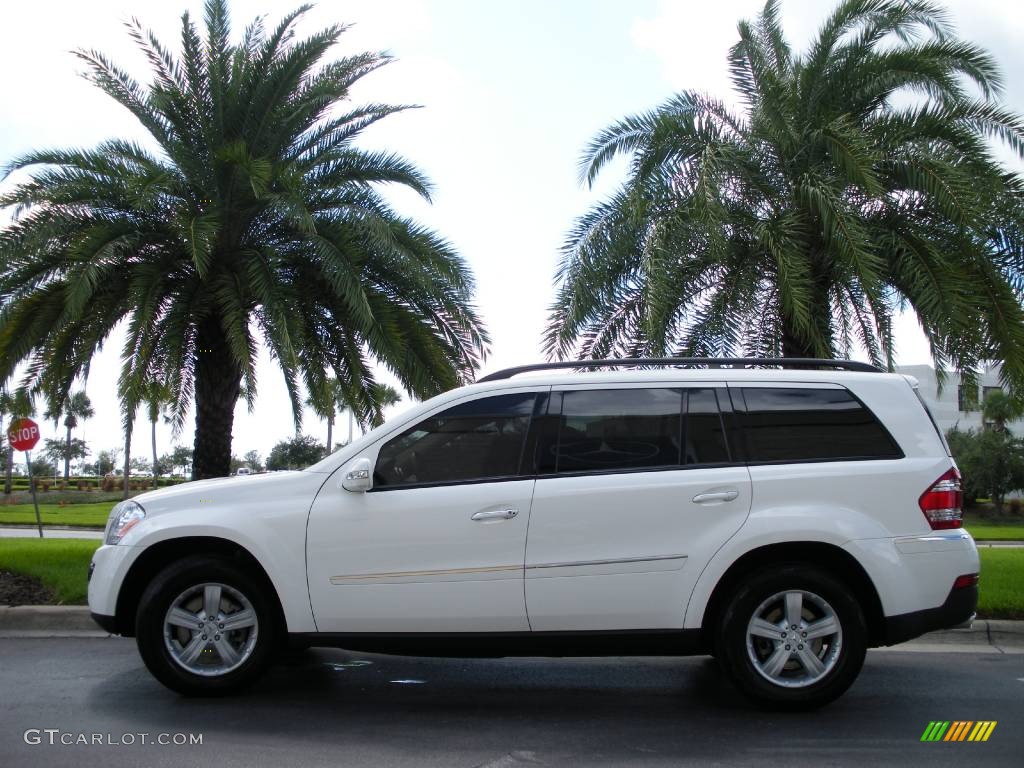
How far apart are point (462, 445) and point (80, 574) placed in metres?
5.53

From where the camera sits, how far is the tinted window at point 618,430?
5.84 metres

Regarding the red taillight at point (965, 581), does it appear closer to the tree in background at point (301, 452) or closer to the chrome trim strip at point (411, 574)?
the chrome trim strip at point (411, 574)

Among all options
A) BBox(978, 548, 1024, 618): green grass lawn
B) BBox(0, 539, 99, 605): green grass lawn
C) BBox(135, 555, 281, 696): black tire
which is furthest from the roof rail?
BBox(0, 539, 99, 605): green grass lawn

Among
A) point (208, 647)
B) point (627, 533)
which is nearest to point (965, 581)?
point (627, 533)

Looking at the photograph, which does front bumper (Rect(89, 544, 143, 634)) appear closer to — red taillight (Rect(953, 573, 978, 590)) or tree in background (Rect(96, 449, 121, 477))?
red taillight (Rect(953, 573, 978, 590))

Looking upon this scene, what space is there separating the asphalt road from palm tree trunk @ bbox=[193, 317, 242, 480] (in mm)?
5756

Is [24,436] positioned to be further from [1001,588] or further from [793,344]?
[1001,588]

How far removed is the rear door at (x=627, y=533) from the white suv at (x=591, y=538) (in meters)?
0.01

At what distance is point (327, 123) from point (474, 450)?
9036 mm

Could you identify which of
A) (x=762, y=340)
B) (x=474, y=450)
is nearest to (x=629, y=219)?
(x=762, y=340)

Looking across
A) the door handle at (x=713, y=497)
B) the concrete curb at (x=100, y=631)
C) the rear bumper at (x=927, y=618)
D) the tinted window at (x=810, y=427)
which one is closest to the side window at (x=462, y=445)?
the door handle at (x=713, y=497)

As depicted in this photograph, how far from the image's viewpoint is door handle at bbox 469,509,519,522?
5.68m

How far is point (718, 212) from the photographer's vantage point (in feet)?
36.6

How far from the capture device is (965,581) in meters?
5.64
